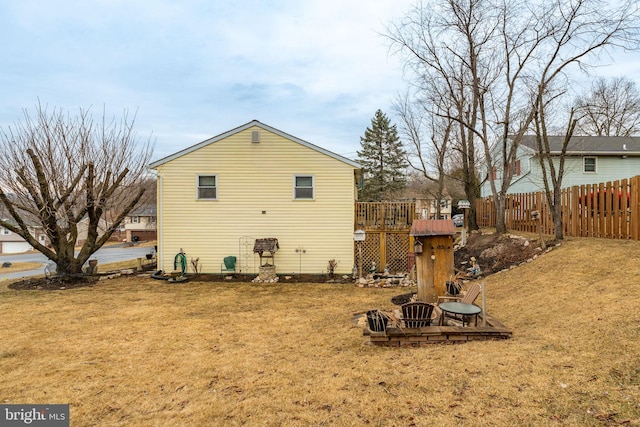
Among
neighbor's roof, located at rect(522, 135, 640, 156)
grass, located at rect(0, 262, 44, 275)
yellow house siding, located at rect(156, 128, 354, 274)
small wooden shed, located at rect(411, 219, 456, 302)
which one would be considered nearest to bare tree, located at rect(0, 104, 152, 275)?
yellow house siding, located at rect(156, 128, 354, 274)

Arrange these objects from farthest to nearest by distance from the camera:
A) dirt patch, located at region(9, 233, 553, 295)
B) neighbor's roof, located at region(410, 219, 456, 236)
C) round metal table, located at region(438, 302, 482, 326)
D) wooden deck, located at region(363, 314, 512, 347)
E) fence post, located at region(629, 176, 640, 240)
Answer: dirt patch, located at region(9, 233, 553, 295)
fence post, located at region(629, 176, 640, 240)
neighbor's roof, located at region(410, 219, 456, 236)
wooden deck, located at region(363, 314, 512, 347)
round metal table, located at region(438, 302, 482, 326)

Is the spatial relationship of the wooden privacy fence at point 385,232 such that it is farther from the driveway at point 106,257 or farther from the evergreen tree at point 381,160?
the evergreen tree at point 381,160

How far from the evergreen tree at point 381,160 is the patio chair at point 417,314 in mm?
32350

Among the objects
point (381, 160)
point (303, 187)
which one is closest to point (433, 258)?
point (303, 187)

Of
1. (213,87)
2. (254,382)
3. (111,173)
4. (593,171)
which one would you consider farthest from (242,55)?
(593,171)

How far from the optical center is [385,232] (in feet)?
41.9

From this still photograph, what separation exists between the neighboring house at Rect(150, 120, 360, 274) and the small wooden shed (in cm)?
510

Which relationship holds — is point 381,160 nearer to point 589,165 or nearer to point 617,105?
point 589,165

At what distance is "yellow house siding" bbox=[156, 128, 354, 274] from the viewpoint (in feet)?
41.1

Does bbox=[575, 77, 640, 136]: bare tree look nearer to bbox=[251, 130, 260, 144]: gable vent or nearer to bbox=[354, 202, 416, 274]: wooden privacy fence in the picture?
bbox=[354, 202, 416, 274]: wooden privacy fence

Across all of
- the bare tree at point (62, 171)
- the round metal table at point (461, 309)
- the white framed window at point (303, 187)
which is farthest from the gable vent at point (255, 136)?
the round metal table at point (461, 309)

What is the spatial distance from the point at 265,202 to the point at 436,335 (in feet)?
28.7

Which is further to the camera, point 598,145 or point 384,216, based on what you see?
point 598,145

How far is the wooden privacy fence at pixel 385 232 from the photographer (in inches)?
502
